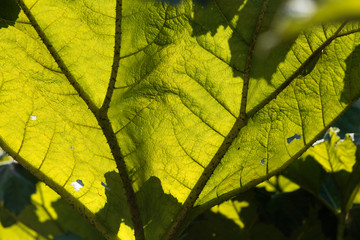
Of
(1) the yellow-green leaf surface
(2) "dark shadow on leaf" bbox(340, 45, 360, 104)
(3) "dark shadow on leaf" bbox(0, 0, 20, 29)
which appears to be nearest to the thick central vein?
(1) the yellow-green leaf surface

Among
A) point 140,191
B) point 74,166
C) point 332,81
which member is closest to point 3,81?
point 74,166

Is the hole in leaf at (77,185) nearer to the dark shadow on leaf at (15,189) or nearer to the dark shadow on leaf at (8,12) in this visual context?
the dark shadow on leaf at (8,12)

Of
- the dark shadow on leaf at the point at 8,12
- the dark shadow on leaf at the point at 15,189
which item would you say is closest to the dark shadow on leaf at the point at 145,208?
the dark shadow on leaf at the point at 8,12

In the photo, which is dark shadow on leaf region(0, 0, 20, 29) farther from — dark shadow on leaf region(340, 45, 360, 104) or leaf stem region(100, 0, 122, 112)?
dark shadow on leaf region(340, 45, 360, 104)

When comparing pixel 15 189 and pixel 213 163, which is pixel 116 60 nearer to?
pixel 213 163

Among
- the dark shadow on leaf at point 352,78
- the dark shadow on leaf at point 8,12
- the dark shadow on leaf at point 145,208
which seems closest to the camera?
the dark shadow on leaf at point 8,12

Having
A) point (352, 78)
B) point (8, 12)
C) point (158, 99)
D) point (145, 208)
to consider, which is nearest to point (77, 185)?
point (145, 208)
